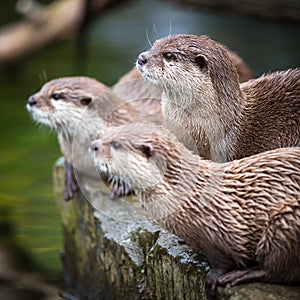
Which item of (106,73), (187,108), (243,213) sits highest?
(106,73)

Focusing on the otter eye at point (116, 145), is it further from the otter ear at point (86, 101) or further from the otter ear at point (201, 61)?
the otter ear at point (86, 101)

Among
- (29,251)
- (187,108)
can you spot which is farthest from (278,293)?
(29,251)

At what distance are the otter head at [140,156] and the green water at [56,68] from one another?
6.34ft

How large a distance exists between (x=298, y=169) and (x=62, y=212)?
2205 mm

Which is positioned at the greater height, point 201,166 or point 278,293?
point 201,166

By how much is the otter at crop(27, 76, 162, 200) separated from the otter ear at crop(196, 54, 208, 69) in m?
0.89

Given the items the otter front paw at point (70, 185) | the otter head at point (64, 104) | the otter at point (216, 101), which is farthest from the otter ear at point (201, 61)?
the otter front paw at point (70, 185)

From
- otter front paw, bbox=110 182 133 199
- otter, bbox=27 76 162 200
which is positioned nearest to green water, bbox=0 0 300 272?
otter, bbox=27 76 162 200

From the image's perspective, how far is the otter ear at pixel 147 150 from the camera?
325 cm

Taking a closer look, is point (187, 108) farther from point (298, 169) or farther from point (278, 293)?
point (278, 293)

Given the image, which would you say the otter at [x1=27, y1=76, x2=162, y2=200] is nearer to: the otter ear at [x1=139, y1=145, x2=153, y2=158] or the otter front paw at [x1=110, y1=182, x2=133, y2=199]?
the otter front paw at [x1=110, y1=182, x2=133, y2=199]

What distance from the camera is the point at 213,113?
3693 millimetres

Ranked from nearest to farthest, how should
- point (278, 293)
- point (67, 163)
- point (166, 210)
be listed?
point (278, 293)
point (166, 210)
point (67, 163)

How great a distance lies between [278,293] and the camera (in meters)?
3.10
